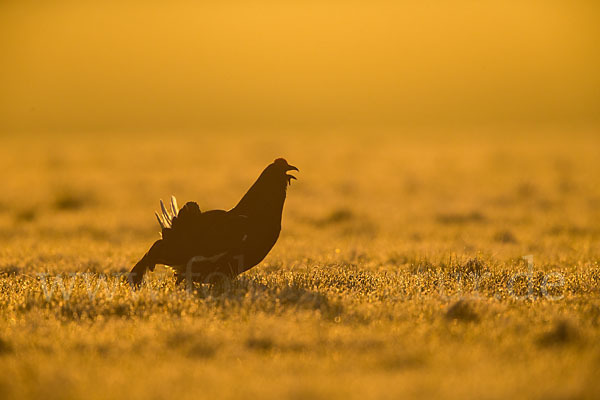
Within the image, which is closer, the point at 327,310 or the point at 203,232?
the point at 327,310

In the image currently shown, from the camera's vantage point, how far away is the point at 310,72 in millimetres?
118250

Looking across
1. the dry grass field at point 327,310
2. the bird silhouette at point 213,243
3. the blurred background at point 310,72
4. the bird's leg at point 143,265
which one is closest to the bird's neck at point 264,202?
the bird silhouette at point 213,243

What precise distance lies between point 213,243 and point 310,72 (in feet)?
369

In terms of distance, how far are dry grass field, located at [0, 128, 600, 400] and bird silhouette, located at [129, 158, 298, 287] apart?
271 millimetres

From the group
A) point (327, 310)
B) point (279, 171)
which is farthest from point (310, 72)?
point (327, 310)

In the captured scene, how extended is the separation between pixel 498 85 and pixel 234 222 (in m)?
98.1

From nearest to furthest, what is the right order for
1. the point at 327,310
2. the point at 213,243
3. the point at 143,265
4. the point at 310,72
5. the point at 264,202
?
the point at 327,310 → the point at 213,243 → the point at 143,265 → the point at 264,202 → the point at 310,72

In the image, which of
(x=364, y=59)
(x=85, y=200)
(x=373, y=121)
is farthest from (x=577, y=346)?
(x=364, y=59)

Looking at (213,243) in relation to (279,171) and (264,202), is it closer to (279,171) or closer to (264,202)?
(264,202)

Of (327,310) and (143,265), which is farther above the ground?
(143,265)

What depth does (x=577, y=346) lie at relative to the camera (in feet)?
18.9

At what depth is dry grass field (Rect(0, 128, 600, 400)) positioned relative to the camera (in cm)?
500

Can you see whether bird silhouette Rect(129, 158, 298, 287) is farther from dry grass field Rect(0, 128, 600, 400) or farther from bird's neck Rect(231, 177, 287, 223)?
dry grass field Rect(0, 128, 600, 400)

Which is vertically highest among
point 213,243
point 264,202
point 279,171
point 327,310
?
point 279,171
